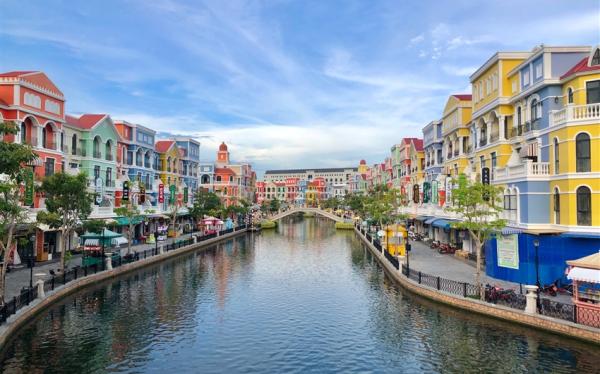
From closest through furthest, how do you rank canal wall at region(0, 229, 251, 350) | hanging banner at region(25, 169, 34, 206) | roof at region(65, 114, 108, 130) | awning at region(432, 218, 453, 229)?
canal wall at region(0, 229, 251, 350) → hanging banner at region(25, 169, 34, 206) → awning at region(432, 218, 453, 229) → roof at region(65, 114, 108, 130)

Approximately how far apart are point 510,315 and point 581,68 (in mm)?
15500

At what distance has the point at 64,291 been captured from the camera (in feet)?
92.2

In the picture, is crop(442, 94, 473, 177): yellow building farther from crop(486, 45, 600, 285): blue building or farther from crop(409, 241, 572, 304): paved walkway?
crop(486, 45, 600, 285): blue building

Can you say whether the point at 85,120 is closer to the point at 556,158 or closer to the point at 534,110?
the point at 534,110

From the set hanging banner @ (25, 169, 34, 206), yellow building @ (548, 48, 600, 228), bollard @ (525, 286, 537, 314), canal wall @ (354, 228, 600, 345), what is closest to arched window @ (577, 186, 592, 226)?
yellow building @ (548, 48, 600, 228)

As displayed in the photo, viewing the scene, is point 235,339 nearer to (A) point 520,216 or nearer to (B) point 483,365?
(B) point 483,365

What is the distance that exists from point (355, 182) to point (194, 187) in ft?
266

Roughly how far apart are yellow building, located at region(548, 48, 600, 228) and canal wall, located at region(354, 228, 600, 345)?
7716 millimetres

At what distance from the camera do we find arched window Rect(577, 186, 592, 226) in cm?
2561

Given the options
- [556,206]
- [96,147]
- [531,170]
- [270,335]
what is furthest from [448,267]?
[96,147]

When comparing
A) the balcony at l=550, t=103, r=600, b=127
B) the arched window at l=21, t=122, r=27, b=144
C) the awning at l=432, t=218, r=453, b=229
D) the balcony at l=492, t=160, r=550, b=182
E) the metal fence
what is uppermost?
the arched window at l=21, t=122, r=27, b=144

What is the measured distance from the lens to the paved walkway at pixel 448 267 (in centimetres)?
2839

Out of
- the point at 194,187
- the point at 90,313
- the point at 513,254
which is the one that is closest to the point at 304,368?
the point at 90,313

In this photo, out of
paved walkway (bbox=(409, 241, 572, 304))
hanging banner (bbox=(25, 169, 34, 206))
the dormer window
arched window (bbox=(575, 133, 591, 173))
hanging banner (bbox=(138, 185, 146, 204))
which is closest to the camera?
arched window (bbox=(575, 133, 591, 173))
